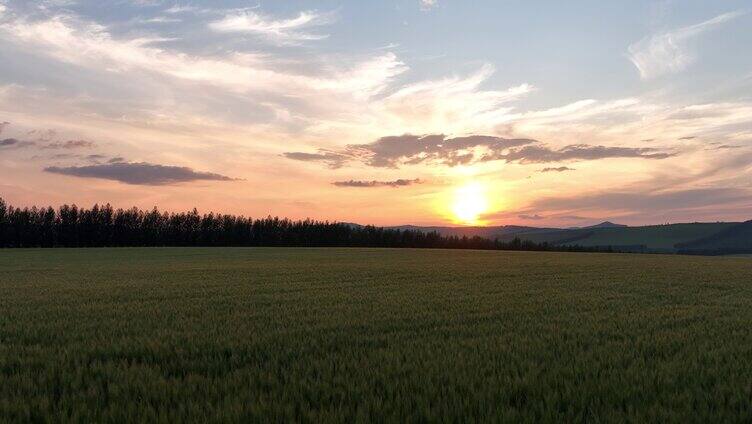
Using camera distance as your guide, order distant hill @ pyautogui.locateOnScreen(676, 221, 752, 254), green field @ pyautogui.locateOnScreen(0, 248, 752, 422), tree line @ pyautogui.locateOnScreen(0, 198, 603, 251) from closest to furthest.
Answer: green field @ pyautogui.locateOnScreen(0, 248, 752, 422), tree line @ pyautogui.locateOnScreen(0, 198, 603, 251), distant hill @ pyautogui.locateOnScreen(676, 221, 752, 254)

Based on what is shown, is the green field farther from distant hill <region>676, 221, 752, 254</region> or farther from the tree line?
distant hill <region>676, 221, 752, 254</region>

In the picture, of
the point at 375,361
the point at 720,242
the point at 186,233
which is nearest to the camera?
→ the point at 375,361

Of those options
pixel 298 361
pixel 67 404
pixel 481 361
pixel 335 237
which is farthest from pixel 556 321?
pixel 335 237

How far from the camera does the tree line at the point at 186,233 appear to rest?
123m

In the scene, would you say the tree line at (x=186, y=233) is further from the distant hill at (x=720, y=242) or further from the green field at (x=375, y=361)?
the green field at (x=375, y=361)

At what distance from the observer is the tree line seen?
12312 cm

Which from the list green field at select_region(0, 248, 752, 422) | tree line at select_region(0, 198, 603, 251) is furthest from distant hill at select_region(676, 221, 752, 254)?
green field at select_region(0, 248, 752, 422)

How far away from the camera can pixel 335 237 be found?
14012 cm

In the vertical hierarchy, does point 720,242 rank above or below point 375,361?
above

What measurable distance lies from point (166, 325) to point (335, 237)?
422 ft

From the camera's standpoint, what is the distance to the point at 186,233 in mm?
133375

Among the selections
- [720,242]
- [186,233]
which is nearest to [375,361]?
[186,233]

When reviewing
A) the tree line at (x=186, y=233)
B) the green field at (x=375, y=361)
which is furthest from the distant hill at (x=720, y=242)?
the green field at (x=375, y=361)

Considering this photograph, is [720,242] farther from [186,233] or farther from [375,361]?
[375,361]
